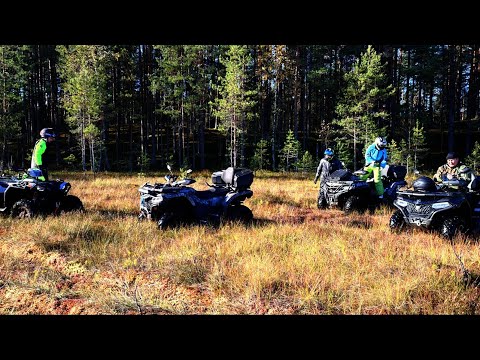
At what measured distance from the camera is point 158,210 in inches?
278

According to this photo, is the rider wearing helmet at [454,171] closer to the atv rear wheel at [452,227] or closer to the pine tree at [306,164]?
the atv rear wheel at [452,227]

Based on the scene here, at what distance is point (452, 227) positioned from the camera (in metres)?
6.18

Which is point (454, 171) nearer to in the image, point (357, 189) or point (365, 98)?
point (357, 189)

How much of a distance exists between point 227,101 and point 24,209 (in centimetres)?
2106

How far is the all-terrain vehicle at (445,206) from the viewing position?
243 inches

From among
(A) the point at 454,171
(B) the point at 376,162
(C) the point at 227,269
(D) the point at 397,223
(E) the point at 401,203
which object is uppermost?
(B) the point at 376,162

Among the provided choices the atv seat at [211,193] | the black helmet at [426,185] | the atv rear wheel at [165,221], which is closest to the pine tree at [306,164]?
the atv seat at [211,193]

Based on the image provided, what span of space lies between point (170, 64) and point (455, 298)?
26029mm

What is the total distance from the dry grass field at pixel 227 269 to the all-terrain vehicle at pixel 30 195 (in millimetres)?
454

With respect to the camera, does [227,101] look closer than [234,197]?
No

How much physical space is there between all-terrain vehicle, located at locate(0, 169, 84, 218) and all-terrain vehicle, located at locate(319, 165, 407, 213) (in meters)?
7.78

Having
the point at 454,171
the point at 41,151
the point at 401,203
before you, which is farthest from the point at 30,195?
the point at 454,171
